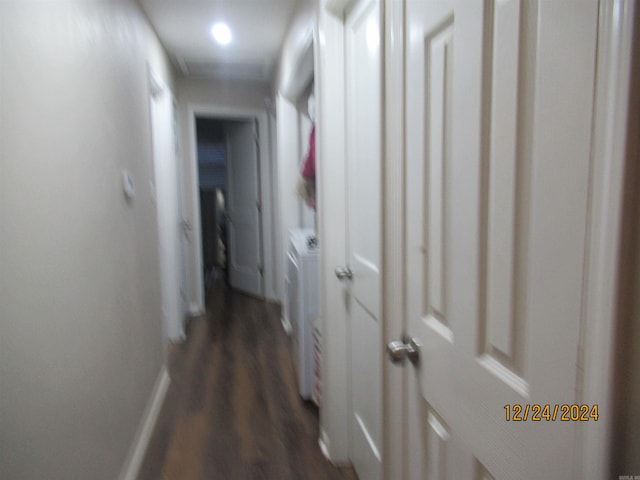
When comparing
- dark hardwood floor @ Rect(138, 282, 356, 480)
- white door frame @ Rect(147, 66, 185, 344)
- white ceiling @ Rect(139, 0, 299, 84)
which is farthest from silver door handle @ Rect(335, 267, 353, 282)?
white door frame @ Rect(147, 66, 185, 344)

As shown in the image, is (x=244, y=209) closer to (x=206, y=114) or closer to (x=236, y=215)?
(x=236, y=215)

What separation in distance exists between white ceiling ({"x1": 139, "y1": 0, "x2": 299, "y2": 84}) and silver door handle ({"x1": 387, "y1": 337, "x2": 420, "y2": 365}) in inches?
93.3

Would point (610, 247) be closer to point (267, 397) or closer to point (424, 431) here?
point (424, 431)

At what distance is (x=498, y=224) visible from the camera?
2.15 ft

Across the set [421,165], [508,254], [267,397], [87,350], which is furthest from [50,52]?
[267,397]

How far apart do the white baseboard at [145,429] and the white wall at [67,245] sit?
0.24 ft

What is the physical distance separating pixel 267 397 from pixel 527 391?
7.06ft

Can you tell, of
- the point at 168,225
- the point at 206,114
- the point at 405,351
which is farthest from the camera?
the point at 206,114

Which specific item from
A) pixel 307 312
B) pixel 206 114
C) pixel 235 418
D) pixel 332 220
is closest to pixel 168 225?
pixel 206 114

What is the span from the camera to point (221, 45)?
10.7 ft
